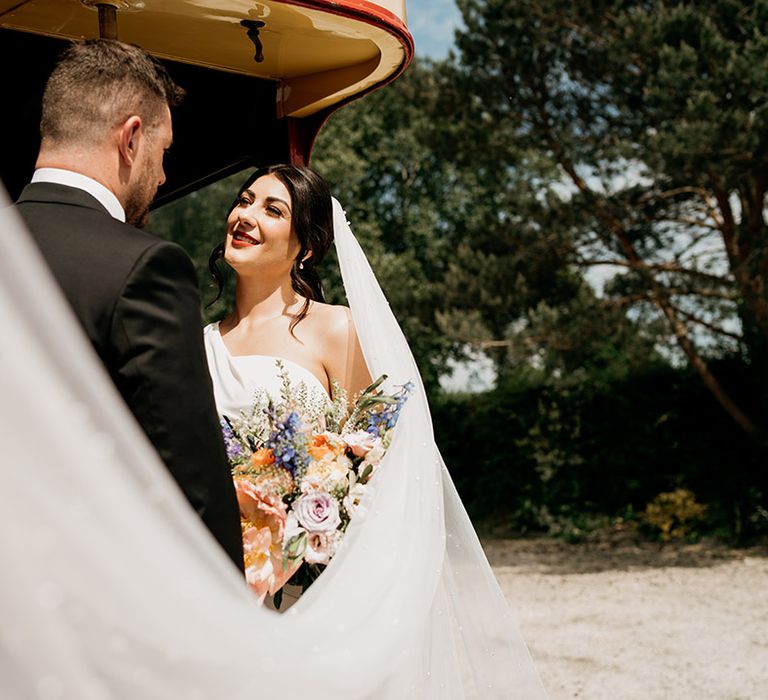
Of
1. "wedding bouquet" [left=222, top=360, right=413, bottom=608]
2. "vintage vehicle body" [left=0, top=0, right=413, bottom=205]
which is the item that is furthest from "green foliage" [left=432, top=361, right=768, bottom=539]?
"wedding bouquet" [left=222, top=360, right=413, bottom=608]

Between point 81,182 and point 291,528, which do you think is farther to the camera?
point 291,528

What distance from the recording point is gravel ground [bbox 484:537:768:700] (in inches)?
242

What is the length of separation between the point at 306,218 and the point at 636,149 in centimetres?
716

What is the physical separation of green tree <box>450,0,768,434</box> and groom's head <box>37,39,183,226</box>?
806cm

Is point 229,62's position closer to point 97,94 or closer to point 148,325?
point 97,94

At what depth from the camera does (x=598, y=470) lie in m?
12.1

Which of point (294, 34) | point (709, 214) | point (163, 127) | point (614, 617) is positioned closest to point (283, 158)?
point (294, 34)

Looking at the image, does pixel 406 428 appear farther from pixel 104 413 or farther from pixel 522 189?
pixel 522 189

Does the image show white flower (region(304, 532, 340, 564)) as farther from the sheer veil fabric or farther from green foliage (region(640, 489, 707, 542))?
green foliage (region(640, 489, 707, 542))

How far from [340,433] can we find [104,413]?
5.35ft

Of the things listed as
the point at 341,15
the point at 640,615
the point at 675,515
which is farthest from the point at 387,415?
the point at 675,515

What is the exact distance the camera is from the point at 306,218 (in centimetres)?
330

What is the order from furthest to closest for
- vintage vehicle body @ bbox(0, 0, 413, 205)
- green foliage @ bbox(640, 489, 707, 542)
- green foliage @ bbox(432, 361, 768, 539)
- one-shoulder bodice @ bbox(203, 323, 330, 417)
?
green foliage @ bbox(640, 489, 707, 542), green foliage @ bbox(432, 361, 768, 539), one-shoulder bodice @ bbox(203, 323, 330, 417), vintage vehicle body @ bbox(0, 0, 413, 205)

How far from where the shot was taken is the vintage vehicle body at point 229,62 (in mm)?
2863
